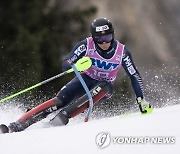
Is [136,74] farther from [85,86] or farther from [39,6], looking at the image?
[39,6]

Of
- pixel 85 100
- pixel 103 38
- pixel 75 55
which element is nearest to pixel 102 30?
pixel 103 38

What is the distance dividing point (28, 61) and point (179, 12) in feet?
23.7

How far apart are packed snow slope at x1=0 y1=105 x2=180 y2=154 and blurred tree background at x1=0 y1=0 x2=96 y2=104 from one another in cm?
548

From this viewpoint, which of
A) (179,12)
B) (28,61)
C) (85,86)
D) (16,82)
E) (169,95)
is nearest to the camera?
(85,86)

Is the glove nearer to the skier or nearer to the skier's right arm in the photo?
the skier

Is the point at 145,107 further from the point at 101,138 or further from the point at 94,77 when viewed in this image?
the point at 101,138

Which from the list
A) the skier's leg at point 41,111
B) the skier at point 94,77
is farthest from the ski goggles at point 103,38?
the skier's leg at point 41,111

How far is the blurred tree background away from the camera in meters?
9.48

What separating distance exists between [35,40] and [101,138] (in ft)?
19.3

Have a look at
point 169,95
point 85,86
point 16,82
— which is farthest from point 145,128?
point 169,95

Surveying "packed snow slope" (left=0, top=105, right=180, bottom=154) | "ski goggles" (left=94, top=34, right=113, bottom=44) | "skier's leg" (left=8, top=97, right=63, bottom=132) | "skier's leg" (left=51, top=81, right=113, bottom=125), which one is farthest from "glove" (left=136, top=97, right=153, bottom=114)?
"packed snow slope" (left=0, top=105, right=180, bottom=154)

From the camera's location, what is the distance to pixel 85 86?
5.13 meters

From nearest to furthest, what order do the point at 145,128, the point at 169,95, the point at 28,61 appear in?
the point at 145,128
the point at 28,61
the point at 169,95

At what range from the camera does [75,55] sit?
5305 mm
